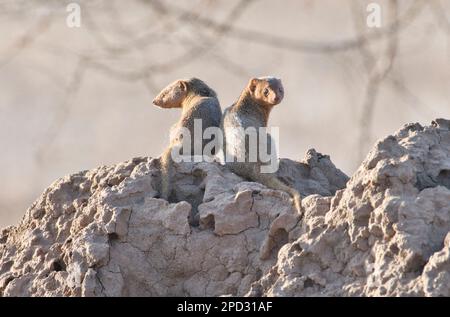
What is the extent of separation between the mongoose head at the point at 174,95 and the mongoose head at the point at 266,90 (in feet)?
2.86

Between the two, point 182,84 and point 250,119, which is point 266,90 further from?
point 182,84

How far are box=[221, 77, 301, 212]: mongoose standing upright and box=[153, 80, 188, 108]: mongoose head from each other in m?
0.81

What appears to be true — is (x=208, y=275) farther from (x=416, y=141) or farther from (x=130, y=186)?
(x=416, y=141)

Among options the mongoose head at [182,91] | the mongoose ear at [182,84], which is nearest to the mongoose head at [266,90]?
the mongoose head at [182,91]

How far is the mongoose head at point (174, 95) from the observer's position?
362 inches

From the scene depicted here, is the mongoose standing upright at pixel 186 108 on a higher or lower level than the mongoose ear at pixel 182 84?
lower

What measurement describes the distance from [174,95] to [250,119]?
1199 mm

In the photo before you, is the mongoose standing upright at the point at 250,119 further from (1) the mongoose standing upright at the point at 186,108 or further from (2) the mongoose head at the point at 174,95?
(2) the mongoose head at the point at 174,95

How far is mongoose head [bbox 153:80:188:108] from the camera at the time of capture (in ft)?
A: 30.1

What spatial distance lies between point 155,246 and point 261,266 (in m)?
0.63
